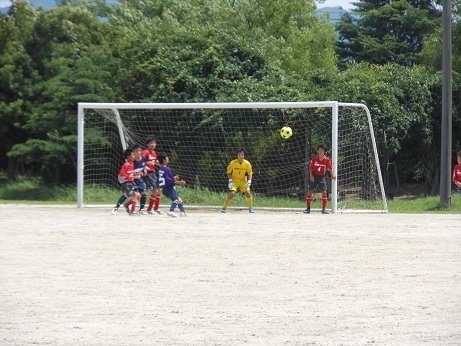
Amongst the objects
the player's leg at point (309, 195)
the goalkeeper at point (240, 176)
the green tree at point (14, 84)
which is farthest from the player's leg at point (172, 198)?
the green tree at point (14, 84)

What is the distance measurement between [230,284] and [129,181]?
11.5 meters

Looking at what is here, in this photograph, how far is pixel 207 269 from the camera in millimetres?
13023

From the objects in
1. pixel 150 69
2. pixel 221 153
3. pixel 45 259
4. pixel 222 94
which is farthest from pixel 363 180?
pixel 45 259

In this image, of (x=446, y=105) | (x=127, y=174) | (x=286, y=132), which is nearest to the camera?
(x=127, y=174)

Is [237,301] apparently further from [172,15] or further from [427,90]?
[172,15]

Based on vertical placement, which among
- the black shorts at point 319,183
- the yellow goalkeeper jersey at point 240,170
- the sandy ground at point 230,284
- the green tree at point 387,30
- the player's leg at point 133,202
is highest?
the green tree at point 387,30

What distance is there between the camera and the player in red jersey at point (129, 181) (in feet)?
75.2

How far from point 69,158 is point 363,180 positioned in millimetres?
9684

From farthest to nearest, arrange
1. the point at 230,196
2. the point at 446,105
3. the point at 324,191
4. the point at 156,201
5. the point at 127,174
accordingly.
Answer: the point at 446,105
the point at 230,196
the point at 324,191
the point at 156,201
the point at 127,174

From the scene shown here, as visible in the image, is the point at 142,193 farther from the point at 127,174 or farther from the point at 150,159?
the point at 150,159

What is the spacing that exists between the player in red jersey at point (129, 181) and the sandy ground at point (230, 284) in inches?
135

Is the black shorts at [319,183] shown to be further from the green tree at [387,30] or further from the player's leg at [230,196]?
the green tree at [387,30]

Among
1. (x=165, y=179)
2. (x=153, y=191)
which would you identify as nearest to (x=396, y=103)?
(x=153, y=191)

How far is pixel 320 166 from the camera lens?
24203 millimetres
